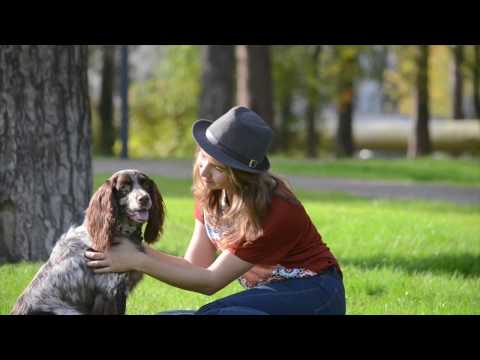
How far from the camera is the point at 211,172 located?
583 cm

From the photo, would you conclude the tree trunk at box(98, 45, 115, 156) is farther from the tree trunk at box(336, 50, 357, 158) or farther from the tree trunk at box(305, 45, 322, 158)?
the tree trunk at box(336, 50, 357, 158)

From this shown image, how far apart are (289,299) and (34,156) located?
3727 millimetres

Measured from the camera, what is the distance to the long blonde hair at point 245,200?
5711mm

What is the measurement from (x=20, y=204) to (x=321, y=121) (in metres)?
35.4

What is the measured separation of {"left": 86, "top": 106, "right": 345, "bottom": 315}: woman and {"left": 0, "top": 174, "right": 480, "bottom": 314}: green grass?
64.9 inches

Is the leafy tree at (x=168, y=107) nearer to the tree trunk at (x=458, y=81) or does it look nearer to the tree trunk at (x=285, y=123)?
the tree trunk at (x=285, y=123)

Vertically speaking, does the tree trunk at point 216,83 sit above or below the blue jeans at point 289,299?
below

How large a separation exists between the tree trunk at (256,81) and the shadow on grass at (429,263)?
1548 centimetres

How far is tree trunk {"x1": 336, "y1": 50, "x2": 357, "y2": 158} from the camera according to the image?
33.4 metres

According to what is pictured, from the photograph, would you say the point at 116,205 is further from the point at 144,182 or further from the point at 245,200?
the point at 245,200

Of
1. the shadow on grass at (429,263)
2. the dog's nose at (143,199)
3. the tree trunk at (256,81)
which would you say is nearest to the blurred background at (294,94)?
the tree trunk at (256,81)

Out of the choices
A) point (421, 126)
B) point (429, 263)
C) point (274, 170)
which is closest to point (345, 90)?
point (421, 126)

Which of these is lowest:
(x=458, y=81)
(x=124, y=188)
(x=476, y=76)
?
(x=458, y=81)
